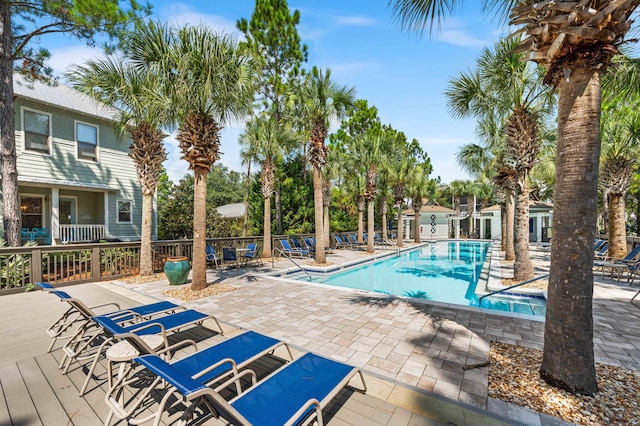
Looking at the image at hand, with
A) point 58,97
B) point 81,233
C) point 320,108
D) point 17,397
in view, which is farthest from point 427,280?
point 58,97

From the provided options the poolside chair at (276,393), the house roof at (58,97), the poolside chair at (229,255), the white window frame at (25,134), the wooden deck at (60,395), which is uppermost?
the house roof at (58,97)

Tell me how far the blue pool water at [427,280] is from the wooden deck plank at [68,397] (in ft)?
25.0

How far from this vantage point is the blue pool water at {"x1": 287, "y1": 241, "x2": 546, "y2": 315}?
7484 millimetres

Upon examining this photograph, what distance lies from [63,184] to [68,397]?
1253 centimetres

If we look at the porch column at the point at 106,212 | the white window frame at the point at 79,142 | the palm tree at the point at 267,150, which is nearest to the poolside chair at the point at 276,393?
the palm tree at the point at 267,150

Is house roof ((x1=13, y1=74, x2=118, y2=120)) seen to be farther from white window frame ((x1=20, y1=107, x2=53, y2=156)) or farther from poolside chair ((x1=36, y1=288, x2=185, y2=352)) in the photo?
poolside chair ((x1=36, y1=288, x2=185, y2=352))

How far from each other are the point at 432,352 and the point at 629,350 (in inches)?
110

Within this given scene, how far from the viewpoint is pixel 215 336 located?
443 cm

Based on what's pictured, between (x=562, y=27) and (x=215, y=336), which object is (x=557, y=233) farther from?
(x=215, y=336)

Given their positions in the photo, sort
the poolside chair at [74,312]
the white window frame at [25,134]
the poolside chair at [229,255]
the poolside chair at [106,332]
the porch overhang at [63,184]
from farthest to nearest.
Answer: the white window frame at [25,134], the porch overhang at [63,184], the poolside chair at [229,255], the poolside chair at [74,312], the poolside chair at [106,332]

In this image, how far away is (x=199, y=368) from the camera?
2.72 metres

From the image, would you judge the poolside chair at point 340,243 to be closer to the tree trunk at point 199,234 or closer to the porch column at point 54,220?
the tree trunk at point 199,234

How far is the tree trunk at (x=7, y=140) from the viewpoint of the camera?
8320 millimetres

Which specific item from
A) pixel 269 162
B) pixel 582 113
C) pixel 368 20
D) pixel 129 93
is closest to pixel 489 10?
pixel 582 113
